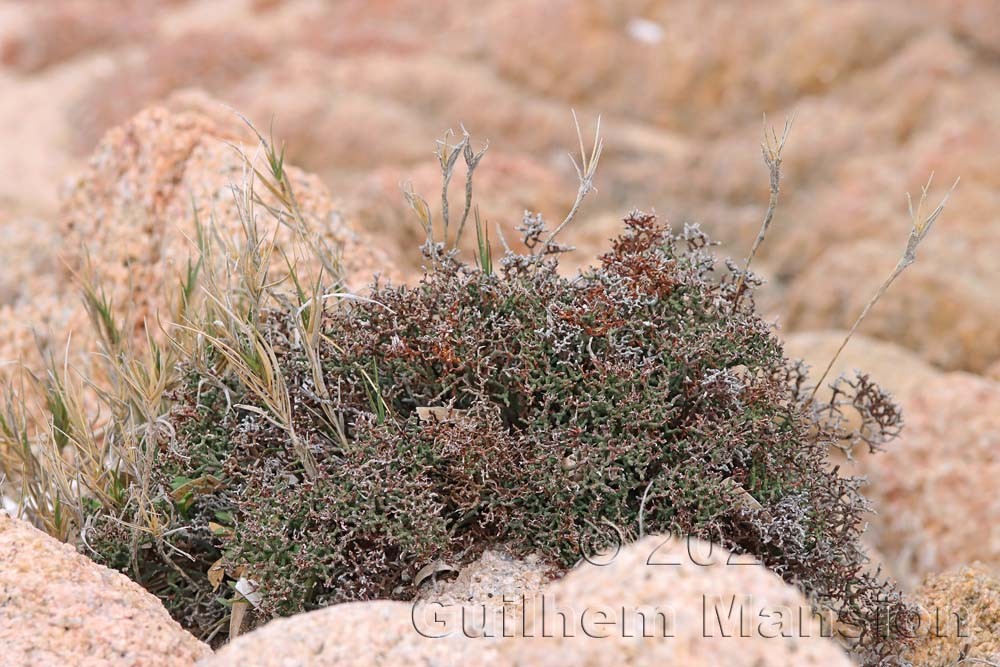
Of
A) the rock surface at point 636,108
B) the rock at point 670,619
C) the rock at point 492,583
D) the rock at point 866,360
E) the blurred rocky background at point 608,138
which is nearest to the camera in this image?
the rock at point 670,619

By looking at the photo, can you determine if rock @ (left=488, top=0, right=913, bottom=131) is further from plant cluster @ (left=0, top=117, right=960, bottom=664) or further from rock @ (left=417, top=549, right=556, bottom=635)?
rock @ (left=417, top=549, right=556, bottom=635)

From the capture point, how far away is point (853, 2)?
13.7 m

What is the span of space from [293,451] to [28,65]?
17.7 m

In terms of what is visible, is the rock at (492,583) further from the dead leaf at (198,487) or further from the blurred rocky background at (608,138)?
the blurred rocky background at (608,138)

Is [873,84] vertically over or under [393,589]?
over

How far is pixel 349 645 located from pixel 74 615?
825 millimetres

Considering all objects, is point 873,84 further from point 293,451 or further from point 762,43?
point 293,451

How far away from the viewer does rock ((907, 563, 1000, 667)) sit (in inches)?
126

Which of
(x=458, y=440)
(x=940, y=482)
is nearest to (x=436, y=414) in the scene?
(x=458, y=440)

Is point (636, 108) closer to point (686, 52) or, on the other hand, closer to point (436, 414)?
point (686, 52)

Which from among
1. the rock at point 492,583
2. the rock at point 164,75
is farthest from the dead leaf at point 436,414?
the rock at point 164,75

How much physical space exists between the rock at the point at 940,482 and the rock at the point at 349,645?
8.63 ft

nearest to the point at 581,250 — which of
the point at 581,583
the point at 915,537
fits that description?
the point at 915,537

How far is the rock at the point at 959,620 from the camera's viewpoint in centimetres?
321
